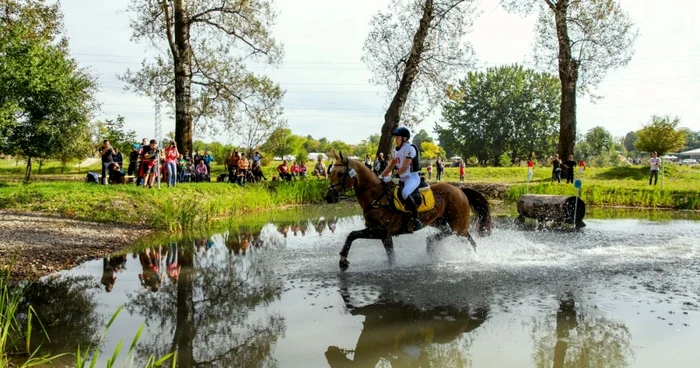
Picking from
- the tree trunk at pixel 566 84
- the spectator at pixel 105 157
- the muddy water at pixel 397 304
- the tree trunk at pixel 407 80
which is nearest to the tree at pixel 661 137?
the tree trunk at pixel 566 84

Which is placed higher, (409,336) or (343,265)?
(343,265)

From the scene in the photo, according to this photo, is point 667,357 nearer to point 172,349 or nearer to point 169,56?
point 172,349

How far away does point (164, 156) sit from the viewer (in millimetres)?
19422

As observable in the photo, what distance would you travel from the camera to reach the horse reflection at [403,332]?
521 centimetres

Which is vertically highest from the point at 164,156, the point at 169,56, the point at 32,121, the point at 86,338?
the point at 169,56

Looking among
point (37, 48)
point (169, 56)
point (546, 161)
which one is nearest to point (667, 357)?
point (169, 56)

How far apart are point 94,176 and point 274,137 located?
2203 cm

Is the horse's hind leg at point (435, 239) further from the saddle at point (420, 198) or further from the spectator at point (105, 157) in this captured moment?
the spectator at point (105, 157)

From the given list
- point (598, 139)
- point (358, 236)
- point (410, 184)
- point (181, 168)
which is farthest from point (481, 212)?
point (598, 139)

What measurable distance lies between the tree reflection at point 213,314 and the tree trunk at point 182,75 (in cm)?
1408

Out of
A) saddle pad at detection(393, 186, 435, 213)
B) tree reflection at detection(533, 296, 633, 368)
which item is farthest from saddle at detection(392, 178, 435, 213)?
tree reflection at detection(533, 296, 633, 368)

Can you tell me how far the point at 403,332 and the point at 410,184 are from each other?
3731 millimetres

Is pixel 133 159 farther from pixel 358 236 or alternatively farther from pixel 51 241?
pixel 358 236

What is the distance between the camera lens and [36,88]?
2470 cm
